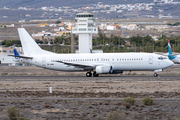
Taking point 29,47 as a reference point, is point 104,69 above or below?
below

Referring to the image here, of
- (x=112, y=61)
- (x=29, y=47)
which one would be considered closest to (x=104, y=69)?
(x=112, y=61)

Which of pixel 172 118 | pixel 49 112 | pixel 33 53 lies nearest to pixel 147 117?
pixel 172 118

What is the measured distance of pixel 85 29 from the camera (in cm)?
8338

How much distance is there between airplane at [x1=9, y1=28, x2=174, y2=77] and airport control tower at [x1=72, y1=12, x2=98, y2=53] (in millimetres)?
33204

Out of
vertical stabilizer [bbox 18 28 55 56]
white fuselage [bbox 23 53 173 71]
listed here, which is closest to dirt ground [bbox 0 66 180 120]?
white fuselage [bbox 23 53 173 71]

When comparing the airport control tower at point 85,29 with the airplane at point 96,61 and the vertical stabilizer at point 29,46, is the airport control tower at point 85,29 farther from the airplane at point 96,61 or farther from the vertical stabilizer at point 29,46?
the airplane at point 96,61

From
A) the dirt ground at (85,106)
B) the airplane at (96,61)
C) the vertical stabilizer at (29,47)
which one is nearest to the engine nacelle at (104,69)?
the airplane at (96,61)

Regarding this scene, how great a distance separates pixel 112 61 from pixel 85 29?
1461 inches

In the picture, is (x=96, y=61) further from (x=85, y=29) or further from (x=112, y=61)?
(x=85, y=29)

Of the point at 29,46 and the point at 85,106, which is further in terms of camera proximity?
the point at 29,46

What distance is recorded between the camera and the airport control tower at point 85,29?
83.4m

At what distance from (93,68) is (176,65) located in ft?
99.0

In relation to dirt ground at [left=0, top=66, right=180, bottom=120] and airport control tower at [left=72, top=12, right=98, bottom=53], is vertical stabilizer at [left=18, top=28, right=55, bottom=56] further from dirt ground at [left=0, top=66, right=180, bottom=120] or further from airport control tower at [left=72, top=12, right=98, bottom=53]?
airport control tower at [left=72, top=12, right=98, bottom=53]

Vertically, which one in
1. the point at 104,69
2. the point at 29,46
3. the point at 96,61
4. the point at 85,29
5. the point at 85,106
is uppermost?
the point at 85,29
